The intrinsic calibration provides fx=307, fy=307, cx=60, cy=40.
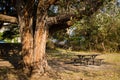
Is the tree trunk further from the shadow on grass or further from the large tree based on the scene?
the shadow on grass

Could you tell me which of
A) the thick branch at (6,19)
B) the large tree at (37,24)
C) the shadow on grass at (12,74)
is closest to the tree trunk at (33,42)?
the large tree at (37,24)

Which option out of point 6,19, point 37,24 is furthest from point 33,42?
point 6,19

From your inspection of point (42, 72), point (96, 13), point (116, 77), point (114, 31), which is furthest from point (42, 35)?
A: point (114, 31)

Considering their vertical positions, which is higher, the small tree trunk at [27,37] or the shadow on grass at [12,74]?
the small tree trunk at [27,37]

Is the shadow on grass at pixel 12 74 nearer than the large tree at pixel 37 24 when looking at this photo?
Yes

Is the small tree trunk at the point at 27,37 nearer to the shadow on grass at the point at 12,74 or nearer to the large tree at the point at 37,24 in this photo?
the large tree at the point at 37,24

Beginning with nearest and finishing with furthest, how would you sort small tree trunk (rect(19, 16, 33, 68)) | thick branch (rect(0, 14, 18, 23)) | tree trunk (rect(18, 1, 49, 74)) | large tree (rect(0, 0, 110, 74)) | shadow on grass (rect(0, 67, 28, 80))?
shadow on grass (rect(0, 67, 28, 80)) < large tree (rect(0, 0, 110, 74)) < tree trunk (rect(18, 1, 49, 74)) < small tree trunk (rect(19, 16, 33, 68)) < thick branch (rect(0, 14, 18, 23))

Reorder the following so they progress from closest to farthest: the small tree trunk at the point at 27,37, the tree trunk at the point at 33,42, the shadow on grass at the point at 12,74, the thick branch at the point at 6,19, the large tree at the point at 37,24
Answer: the shadow on grass at the point at 12,74 < the large tree at the point at 37,24 < the tree trunk at the point at 33,42 < the small tree trunk at the point at 27,37 < the thick branch at the point at 6,19

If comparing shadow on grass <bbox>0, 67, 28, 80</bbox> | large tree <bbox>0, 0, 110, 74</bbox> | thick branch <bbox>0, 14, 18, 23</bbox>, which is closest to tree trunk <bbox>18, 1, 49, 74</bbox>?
large tree <bbox>0, 0, 110, 74</bbox>

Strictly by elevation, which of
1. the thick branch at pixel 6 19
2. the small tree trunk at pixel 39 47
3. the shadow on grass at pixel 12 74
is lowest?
the shadow on grass at pixel 12 74

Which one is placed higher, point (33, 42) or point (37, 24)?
point (37, 24)

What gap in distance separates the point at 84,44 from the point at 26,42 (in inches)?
760

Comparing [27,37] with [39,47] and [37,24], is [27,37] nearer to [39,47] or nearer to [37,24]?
[39,47]

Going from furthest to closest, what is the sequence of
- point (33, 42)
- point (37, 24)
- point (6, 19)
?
point (6, 19) → point (33, 42) → point (37, 24)
